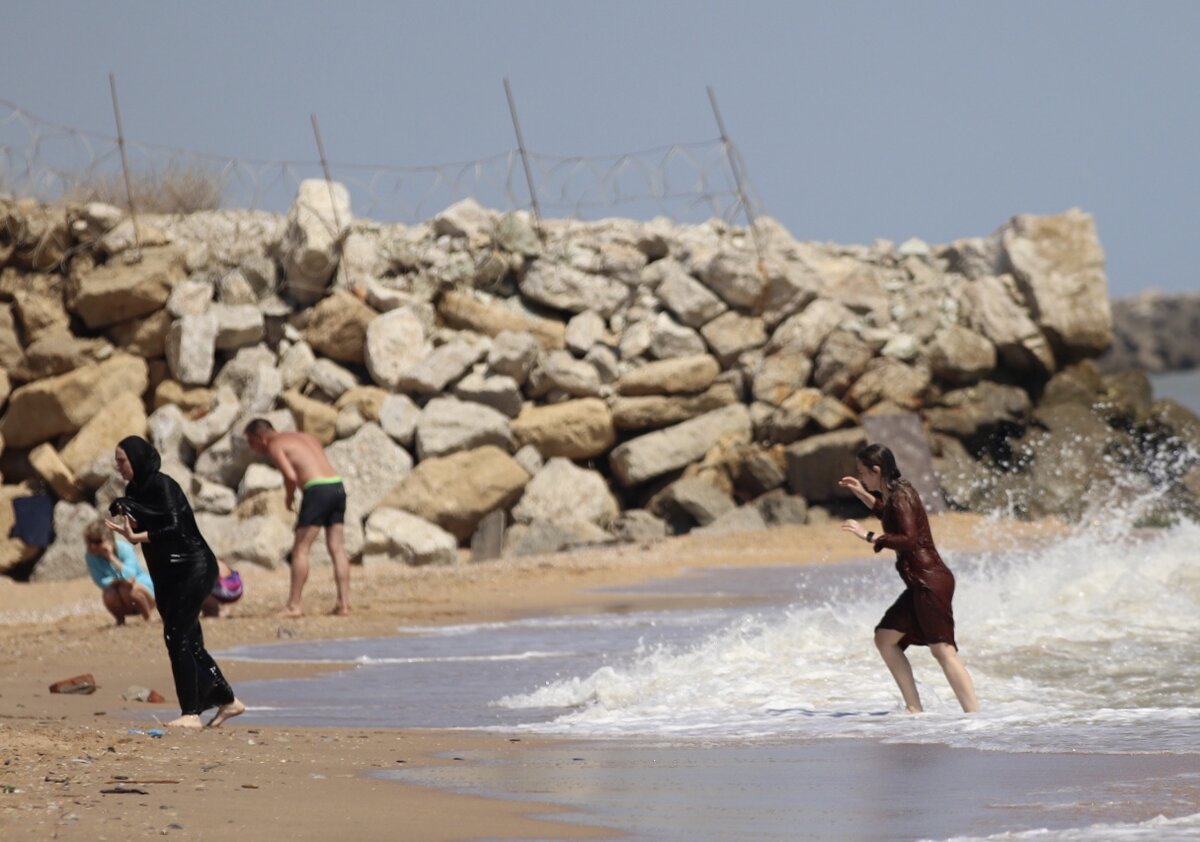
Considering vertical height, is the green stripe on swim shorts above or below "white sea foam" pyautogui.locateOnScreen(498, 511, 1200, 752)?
above

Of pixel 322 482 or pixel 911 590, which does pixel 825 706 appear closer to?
pixel 911 590

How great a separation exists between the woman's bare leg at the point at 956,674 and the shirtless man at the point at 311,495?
6.38 meters

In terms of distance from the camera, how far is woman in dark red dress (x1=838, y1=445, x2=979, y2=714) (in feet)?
25.9

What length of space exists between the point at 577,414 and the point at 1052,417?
19.8ft

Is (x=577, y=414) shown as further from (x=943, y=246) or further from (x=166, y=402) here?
(x=943, y=246)

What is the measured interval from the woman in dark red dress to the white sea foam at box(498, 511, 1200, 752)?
0.20m

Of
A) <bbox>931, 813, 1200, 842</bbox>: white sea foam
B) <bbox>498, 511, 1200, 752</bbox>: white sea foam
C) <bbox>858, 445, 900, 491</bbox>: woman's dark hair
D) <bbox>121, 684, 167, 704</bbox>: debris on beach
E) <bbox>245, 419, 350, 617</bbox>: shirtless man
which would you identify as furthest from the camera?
<bbox>245, 419, 350, 617</bbox>: shirtless man

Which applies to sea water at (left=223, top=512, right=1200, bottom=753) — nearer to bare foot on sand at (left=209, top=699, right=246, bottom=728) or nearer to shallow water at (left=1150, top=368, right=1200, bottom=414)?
bare foot on sand at (left=209, top=699, right=246, bottom=728)

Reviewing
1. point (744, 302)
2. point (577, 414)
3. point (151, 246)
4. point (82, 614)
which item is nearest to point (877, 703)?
point (82, 614)

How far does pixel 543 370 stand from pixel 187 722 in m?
13.5

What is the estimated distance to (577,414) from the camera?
2061cm

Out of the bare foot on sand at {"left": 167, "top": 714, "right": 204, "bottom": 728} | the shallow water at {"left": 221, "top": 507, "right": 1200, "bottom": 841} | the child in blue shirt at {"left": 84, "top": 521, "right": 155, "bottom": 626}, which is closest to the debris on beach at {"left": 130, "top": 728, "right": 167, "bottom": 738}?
the bare foot on sand at {"left": 167, "top": 714, "right": 204, "bottom": 728}

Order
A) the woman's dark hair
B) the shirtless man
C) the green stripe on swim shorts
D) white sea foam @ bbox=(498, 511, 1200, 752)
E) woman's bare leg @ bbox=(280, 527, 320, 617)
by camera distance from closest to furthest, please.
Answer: white sea foam @ bbox=(498, 511, 1200, 752) < the woman's dark hair < woman's bare leg @ bbox=(280, 527, 320, 617) < the shirtless man < the green stripe on swim shorts

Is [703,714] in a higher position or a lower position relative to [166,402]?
lower
